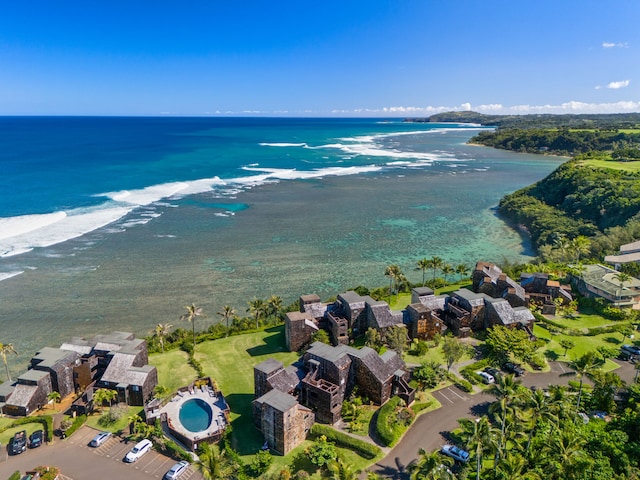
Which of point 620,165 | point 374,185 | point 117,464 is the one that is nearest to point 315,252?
point 117,464

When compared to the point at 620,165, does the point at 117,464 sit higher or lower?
lower

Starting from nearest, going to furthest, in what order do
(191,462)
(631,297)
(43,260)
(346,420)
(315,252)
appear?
(191,462) → (346,420) → (631,297) → (43,260) → (315,252)

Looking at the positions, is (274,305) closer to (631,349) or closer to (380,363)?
(380,363)

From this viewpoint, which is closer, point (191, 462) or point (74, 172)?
point (191, 462)

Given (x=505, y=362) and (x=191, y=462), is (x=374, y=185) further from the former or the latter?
(x=191, y=462)

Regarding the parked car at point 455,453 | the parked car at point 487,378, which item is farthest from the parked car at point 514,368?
the parked car at point 455,453

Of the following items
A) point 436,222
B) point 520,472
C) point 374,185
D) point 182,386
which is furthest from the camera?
point 374,185

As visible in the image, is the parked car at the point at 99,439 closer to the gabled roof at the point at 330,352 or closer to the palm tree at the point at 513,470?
the gabled roof at the point at 330,352

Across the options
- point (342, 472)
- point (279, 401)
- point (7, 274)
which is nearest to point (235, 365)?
point (279, 401)
